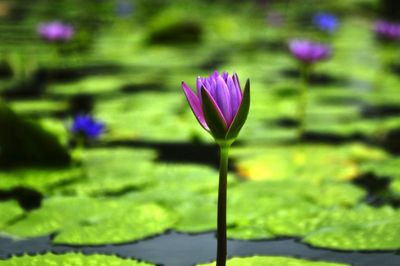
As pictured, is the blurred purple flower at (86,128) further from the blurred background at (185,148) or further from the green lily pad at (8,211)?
the green lily pad at (8,211)

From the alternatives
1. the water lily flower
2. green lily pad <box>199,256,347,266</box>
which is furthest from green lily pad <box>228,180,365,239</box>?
the water lily flower

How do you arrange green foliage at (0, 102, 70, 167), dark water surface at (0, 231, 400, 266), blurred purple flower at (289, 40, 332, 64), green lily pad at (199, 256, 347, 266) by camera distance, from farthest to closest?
blurred purple flower at (289, 40, 332, 64)
green foliage at (0, 102, 70, 167)
dark water surface at (0, 231, 400, 266)
green lily pad at (199, 256, 347, 266)

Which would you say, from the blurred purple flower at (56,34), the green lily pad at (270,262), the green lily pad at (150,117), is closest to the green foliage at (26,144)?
the green lily pad at (150,117)

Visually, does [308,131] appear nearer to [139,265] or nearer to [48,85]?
[139,265]

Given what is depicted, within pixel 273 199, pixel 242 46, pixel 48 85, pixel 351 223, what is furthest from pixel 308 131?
pixel 242 46

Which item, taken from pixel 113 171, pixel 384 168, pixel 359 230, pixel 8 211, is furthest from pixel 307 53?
pixel 8 211

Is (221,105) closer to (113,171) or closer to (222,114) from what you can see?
(222,114)

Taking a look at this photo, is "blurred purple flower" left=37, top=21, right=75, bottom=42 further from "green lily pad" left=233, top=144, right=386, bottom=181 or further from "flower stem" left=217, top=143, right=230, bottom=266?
"flower stem" left=217, top=143, right=230, bottom=266

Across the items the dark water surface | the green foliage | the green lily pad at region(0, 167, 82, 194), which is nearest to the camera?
the dark water surface
